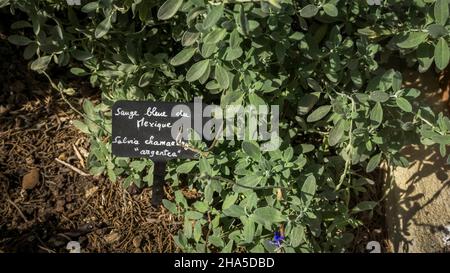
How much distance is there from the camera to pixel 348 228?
1648 millimetres

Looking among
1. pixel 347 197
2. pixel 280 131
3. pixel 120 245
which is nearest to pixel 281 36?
pixel 280 131

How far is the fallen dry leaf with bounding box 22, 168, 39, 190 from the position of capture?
5.40 feet

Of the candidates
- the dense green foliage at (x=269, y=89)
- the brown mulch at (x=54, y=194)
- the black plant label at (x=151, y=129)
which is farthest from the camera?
the brown mulch at (x=54, y=194)

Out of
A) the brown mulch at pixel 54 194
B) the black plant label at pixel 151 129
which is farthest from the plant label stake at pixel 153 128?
the brown mulch at pixel 54 194

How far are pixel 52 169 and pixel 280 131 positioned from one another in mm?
740

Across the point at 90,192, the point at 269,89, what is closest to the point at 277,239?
the point at 269,89

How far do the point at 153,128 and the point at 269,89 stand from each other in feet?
1.10

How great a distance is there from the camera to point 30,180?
1.66m

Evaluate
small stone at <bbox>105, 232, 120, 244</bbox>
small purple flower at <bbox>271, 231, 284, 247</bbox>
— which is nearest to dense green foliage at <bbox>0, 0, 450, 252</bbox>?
small purple flower at <bbox>271, 231, 284, 247</bbox>

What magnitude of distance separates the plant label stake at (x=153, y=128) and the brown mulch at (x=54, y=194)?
0.26m

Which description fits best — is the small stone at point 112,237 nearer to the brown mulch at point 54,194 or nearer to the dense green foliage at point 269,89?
the brown mulch at point 54,194

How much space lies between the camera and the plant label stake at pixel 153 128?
4.72 ft

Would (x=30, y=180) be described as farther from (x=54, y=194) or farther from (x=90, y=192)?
(x=90, y=192)

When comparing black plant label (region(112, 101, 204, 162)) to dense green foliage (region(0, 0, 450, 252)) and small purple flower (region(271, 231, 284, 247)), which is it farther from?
small purple flower (region(271, 231, 284, 247))
